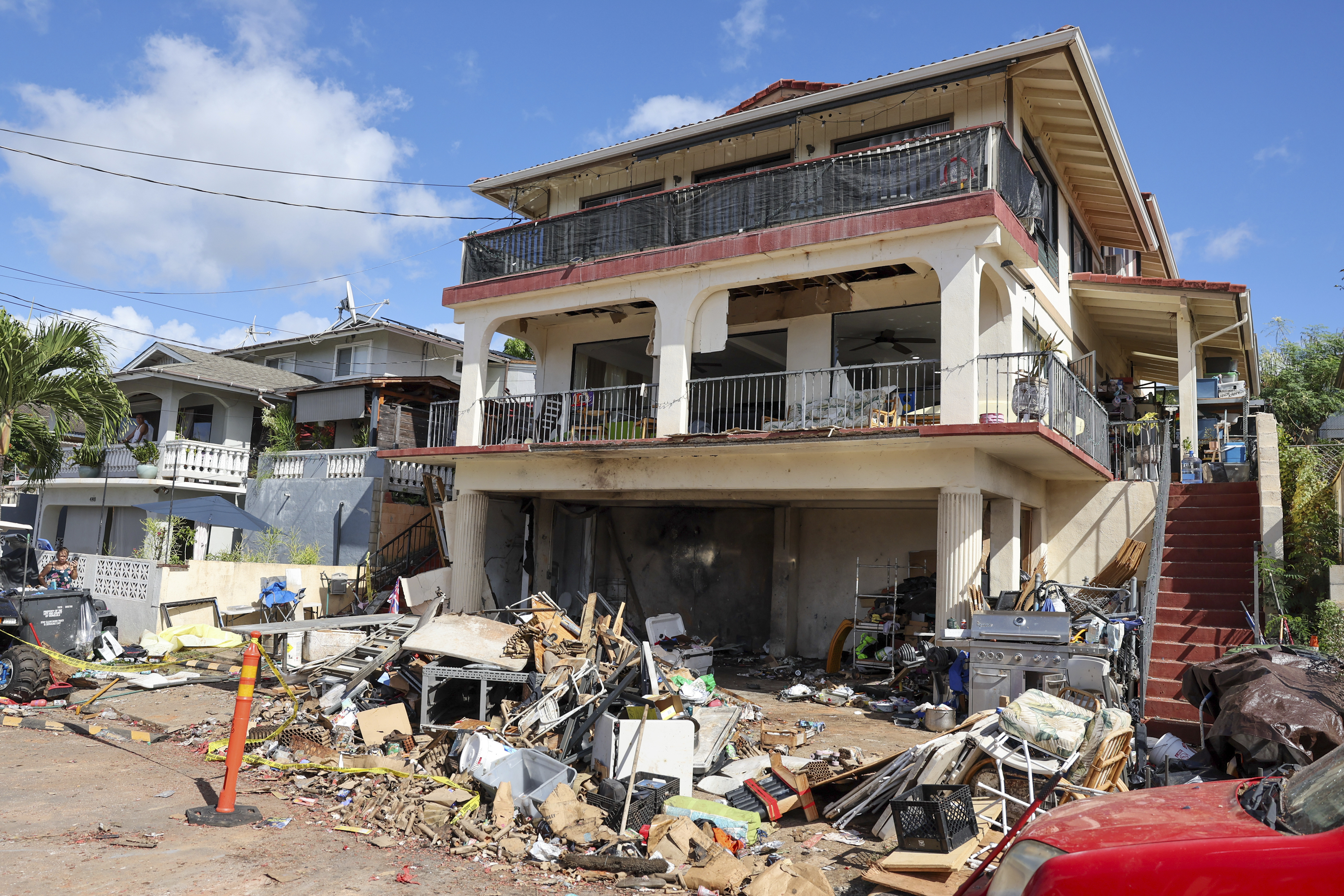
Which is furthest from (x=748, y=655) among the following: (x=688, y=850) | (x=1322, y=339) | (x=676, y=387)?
(x=1322, y=339)

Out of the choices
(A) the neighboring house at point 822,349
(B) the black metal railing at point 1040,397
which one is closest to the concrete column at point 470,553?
(A) the neighboring house at point 822,349

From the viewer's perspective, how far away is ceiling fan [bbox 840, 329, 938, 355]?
1653 cm

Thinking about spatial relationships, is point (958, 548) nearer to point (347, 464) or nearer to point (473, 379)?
point (473, 379)

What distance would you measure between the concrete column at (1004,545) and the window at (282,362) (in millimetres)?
24205

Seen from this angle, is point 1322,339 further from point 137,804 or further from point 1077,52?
point 137,804

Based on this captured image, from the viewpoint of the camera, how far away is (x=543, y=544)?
17594mm

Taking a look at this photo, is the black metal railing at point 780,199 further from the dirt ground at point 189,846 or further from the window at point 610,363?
the dirt ground at point 189,846

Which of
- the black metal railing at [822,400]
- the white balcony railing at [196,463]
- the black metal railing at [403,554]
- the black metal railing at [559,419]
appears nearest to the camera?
the black metal railing at [822,400]

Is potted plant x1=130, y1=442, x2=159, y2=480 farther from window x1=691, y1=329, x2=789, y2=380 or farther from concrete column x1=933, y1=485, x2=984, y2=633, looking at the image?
concrete column x1=933, y1=485, x2=984, y2=633

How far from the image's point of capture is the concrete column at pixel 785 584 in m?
16.5

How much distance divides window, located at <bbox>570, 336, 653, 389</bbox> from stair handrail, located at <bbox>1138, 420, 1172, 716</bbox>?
30.0 ft

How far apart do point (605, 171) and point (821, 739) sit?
39.2 feet

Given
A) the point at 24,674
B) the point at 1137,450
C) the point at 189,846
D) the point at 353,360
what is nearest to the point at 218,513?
the point at 24,674

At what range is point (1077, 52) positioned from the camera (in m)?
12.2
